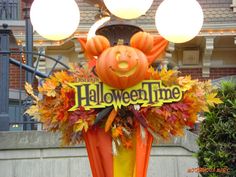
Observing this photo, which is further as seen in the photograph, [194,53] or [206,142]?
[194,53]

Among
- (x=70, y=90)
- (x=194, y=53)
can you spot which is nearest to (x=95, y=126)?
(x=70, y=90)

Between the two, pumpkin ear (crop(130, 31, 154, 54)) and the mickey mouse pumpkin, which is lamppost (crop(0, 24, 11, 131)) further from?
pumpkin ear (crop(130, 31, 154, 54))

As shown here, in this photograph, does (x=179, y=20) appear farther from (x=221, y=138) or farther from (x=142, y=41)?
(x=221, y=138)

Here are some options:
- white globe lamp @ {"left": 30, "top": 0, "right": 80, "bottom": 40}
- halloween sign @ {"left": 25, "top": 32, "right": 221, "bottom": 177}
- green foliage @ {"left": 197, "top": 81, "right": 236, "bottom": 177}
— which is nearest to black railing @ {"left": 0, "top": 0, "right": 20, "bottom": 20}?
green foliage @ {"left": 197, "top": 81, "right": 236, "bottom": 177}

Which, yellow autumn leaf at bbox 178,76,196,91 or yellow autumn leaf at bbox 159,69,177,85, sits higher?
yellow autumn leaf at bbox 159,69,177,85

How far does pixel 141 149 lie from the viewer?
3.48m

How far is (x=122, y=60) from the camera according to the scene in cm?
343

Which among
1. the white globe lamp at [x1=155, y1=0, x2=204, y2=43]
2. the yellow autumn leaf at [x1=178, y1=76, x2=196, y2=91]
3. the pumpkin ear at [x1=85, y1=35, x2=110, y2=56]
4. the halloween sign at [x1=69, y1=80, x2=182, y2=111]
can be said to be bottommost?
the halloween sign at [x1=69, y1=80, x2=182, y2=111]

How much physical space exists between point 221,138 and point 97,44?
64.6 inches

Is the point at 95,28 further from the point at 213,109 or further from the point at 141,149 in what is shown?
the point at 213,109

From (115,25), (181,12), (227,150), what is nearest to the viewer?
(181,12)

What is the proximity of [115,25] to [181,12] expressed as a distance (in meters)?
0.48

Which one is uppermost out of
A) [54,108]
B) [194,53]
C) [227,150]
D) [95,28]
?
[194,53]

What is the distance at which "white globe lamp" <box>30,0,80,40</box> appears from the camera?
3.52 metres
